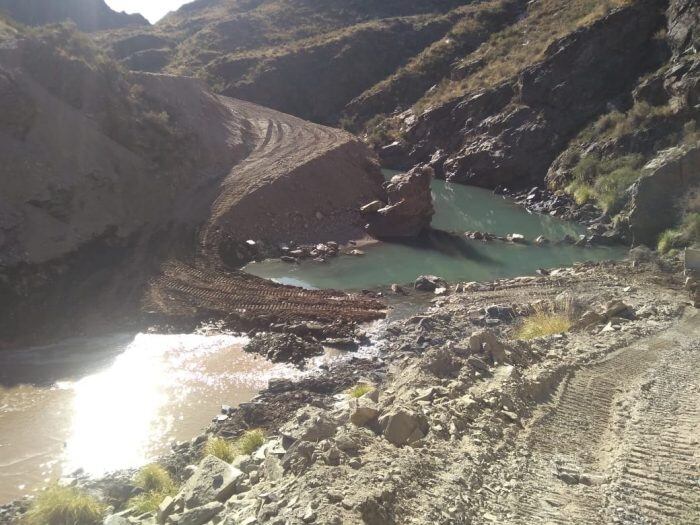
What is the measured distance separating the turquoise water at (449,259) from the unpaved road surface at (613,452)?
11296 mm

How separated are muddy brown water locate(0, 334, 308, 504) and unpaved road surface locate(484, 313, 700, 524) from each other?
21.4 ft

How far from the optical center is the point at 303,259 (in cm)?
2114

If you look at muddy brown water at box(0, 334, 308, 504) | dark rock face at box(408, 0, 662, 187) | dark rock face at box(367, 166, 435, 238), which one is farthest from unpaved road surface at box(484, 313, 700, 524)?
dark rock face at box(408, 0, 662, 187)

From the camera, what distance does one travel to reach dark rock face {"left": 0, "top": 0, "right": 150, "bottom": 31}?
67.5 meters

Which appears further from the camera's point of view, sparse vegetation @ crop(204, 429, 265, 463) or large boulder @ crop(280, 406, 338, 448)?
sparse vegetation @ crop(204, 429, 265, 463)

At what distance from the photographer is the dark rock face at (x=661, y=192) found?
2181 centimetres

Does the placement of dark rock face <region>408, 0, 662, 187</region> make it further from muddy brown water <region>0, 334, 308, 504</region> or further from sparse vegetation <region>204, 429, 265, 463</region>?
sparse vegetation <region>204, 429, 265, 463</region>

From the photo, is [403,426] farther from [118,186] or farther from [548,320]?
[118,186]

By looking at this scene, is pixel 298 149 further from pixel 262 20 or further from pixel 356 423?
pixel 262 20

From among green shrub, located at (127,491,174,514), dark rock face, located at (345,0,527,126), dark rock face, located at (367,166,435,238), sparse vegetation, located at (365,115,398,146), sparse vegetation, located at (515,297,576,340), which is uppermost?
dark rock face, located at (345,0,527,126)

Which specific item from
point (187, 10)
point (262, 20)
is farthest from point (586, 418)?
point (187, 10)

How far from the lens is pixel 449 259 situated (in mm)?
22141

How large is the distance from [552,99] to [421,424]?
1329 inches

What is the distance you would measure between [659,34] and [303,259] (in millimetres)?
26310
